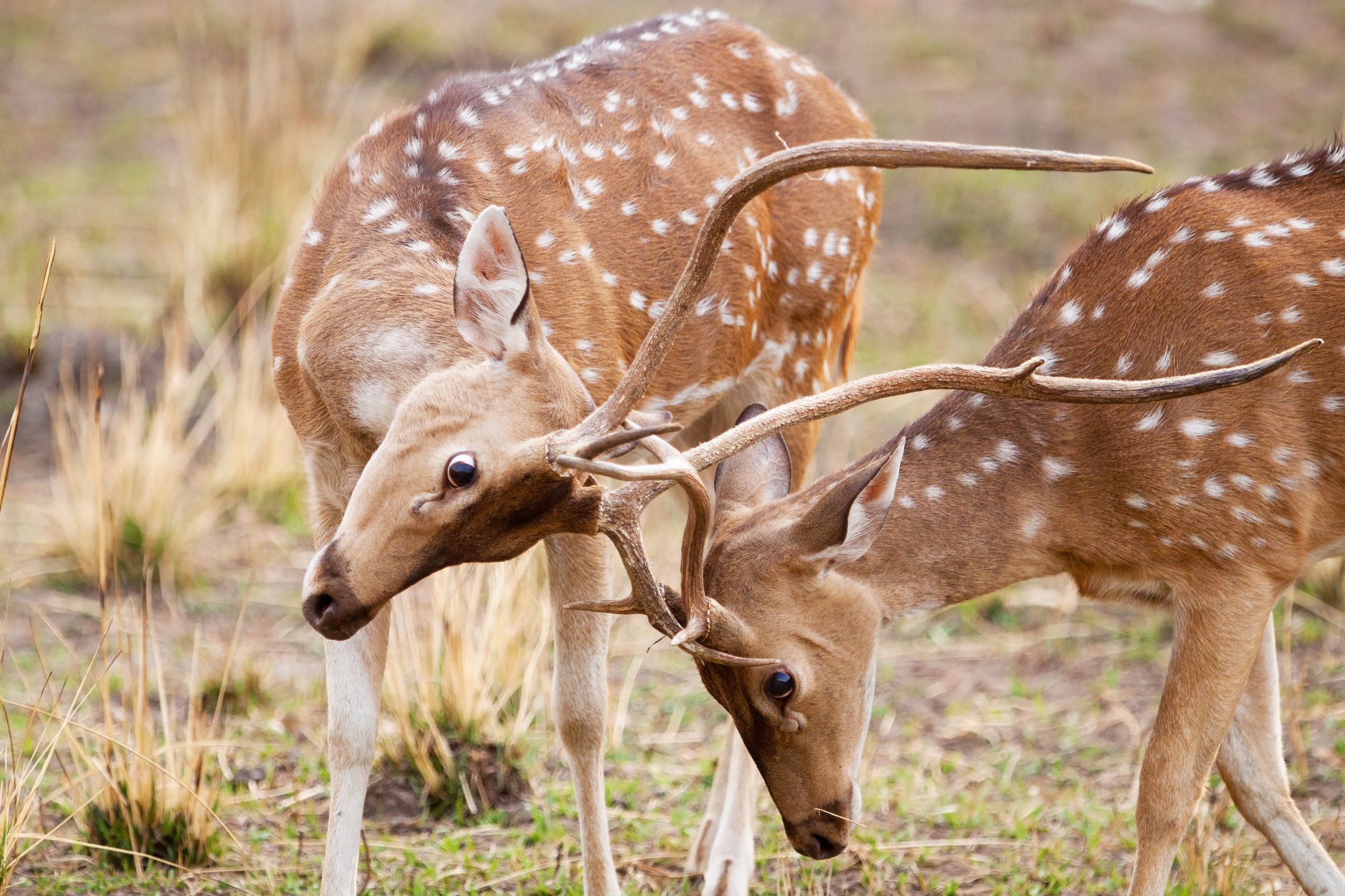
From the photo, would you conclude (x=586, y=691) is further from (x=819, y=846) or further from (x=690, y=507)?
(x=690, y=507)

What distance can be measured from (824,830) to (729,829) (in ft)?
2.76

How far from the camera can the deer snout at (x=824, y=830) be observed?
359 cm

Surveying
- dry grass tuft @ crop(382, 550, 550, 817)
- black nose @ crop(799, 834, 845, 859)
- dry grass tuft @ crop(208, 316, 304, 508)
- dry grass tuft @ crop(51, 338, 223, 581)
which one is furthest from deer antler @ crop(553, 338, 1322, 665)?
dry grass tuft @ crop(208, 316, 304, 508)

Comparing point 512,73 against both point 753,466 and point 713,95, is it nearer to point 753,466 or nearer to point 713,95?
point 713,95

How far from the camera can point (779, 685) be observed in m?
3.45

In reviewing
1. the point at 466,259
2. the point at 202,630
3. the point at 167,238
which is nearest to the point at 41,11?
the point at 167,238

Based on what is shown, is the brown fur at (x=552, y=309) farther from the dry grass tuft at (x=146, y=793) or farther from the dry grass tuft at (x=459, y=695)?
the dry grass tuft at (x=459, y=695)

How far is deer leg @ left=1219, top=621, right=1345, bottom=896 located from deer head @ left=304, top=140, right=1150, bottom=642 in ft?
5.44

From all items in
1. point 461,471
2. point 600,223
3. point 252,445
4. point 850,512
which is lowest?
point 252,445

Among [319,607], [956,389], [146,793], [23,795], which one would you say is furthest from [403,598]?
[956,389]

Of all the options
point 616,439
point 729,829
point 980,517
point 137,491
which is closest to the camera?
point 616,439

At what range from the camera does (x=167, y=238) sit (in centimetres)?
834

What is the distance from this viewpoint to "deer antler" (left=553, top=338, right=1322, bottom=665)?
10.3 feet

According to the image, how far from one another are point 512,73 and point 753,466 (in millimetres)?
1426
